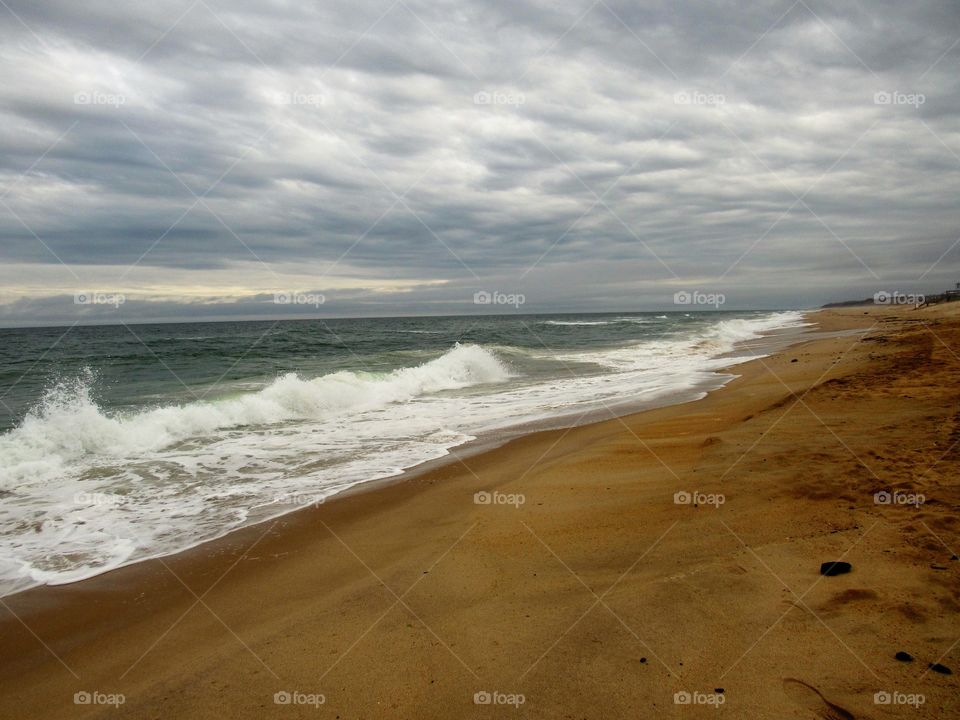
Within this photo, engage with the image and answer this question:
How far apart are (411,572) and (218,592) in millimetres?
1735

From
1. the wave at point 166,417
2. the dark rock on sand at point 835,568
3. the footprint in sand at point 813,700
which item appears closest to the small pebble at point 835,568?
the dark rock on sand at point 835,568

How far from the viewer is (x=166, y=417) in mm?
12172

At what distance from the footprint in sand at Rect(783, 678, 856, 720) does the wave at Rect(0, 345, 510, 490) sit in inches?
415

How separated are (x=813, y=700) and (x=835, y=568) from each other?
4.77 feet

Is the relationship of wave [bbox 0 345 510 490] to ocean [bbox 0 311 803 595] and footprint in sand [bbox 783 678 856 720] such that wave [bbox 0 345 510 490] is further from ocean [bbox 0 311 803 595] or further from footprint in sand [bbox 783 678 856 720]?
footprint in sand [bbox 783 678 856 720]

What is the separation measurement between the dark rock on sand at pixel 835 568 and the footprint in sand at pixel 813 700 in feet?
4.14

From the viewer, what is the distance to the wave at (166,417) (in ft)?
32.8

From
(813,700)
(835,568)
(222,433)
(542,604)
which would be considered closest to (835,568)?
(835,568)

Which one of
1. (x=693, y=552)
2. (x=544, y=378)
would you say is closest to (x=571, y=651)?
(x=693, y=552)

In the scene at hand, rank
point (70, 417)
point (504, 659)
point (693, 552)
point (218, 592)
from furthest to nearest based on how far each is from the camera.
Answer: point (70, 417), point (218, 592), point (693, 552), point (504, 659)

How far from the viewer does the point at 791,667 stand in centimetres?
310

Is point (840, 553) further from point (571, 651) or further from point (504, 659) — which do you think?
point (504, 659)

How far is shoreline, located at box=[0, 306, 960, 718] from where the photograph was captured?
3.18m

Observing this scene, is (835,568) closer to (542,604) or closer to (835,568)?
(835,568)
